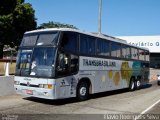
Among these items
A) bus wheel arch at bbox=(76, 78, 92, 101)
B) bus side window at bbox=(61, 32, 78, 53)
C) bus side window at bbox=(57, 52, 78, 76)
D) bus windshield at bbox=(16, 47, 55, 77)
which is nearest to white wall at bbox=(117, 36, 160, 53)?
bus wheel arch at bbox=(76, 78, 92, 101)

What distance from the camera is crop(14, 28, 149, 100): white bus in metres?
13.4

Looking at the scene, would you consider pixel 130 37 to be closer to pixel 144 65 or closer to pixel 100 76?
pixel 144 65

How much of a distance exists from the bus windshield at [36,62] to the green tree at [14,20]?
57.1 ft

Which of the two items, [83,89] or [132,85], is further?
[132,85]

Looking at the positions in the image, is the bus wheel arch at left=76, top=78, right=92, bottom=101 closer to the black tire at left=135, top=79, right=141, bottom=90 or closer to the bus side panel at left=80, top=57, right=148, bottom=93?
the bus side panel at left=80, top=57, right=148, bottom=93

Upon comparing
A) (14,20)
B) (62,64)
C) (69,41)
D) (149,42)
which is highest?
(149,42)

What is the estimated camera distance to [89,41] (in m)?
16.1

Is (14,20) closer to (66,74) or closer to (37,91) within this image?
(66,74)

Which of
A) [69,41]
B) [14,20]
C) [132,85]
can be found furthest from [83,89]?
[14,20]

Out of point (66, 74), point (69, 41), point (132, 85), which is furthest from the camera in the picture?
point (132, 85)

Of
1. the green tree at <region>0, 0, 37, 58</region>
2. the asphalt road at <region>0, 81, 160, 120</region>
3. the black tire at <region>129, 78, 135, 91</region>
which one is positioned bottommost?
the asphalt road at <region>0, 81, 160, 120</region>

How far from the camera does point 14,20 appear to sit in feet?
112

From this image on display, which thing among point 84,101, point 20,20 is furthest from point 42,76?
point 20,20

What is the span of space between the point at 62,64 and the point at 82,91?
228 cm
